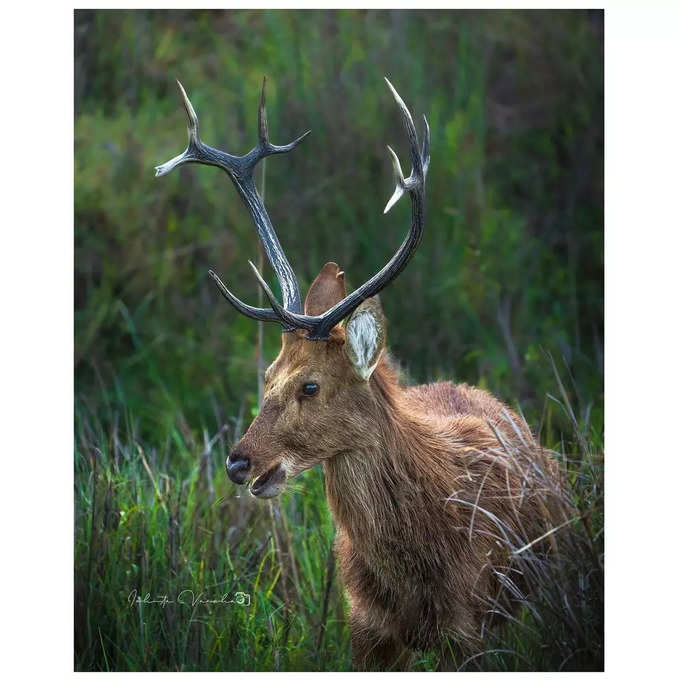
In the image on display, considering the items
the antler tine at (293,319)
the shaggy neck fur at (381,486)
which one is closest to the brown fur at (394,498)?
the shaggy neck fur at (381,486)

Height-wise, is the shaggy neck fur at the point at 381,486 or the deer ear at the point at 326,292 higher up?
the deer ear at the point at 326,292

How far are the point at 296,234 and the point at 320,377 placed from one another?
2.68 meters

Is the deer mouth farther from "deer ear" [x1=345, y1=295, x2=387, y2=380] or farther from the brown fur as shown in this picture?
"deer ear" [x1=345, y1=295, x2=387, y2=380]

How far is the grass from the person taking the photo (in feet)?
12.8

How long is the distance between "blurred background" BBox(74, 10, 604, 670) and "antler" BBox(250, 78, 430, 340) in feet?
3.73

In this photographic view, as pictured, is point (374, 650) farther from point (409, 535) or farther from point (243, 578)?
point (243, 578)

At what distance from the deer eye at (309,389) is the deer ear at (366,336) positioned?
0.14 meters

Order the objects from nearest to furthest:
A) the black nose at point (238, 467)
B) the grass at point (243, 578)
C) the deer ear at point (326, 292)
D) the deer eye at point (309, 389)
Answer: the black nose at point (238, 467) < the deer eye at point (309, 389) < the grass at point (243, 578) < the deer ear at point (326, 292)

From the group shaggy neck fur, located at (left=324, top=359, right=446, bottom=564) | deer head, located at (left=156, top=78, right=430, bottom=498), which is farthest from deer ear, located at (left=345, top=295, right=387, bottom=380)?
shaggy neck fur, located at (left=324, top=359, right=446, bottom=564)

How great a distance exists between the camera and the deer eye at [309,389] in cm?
377

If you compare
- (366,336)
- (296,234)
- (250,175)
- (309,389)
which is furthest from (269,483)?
(296,234)

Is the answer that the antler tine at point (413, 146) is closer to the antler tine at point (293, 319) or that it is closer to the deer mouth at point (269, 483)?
the antler tine at point (293, 319)

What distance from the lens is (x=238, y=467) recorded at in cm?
364
